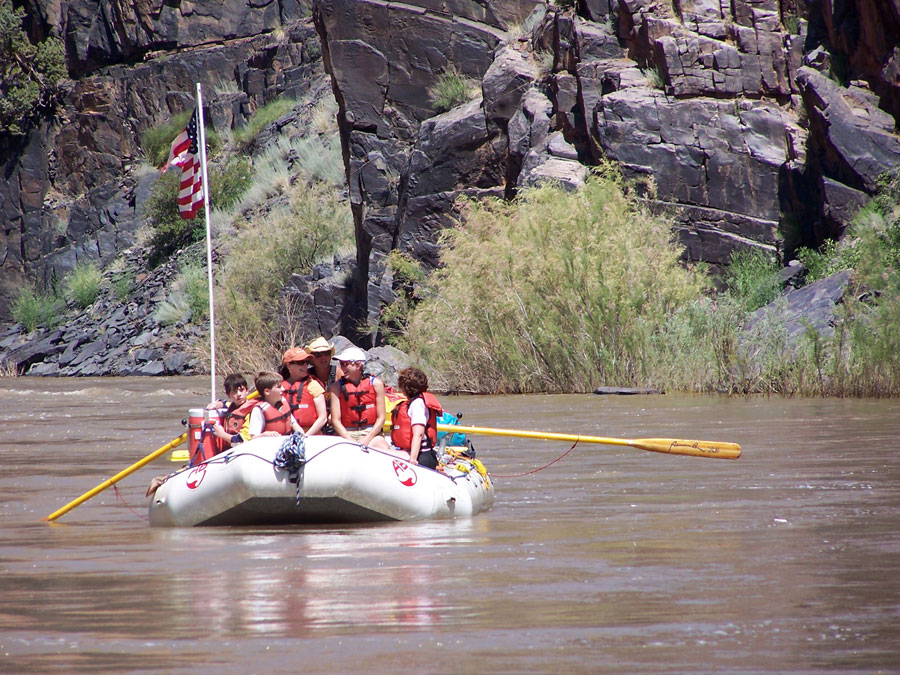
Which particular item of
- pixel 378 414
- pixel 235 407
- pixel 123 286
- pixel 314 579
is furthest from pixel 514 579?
pixel 123 286

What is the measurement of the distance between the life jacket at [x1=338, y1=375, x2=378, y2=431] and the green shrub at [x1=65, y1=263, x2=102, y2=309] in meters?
47.7

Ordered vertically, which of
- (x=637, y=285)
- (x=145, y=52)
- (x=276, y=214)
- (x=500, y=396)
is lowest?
(x=500, y=396)

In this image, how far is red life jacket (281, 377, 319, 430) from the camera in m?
10.6

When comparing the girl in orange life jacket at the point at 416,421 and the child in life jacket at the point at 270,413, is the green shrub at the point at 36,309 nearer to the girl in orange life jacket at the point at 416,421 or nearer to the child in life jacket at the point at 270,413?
the child in life jacket at the point at 270,413

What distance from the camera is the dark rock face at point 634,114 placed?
29969mm

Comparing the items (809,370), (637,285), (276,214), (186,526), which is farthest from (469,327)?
(276,214)

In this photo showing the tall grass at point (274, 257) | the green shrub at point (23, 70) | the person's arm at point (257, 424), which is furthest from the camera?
the green shrub at point (23, 70)

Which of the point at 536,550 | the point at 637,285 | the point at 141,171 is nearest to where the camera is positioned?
the point at 536,550

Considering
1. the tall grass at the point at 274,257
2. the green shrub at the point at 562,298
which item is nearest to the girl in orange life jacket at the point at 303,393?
the green shrub at the point at 562,298

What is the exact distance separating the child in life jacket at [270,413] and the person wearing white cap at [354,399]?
1.21ft

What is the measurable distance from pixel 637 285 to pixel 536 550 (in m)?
17.7

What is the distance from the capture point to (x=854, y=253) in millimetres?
26875

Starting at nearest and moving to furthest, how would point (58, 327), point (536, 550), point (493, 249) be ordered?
point (536, 550) < point (493, 249) < point (58, 327)

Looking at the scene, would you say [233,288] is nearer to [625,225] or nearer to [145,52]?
[625,225]
